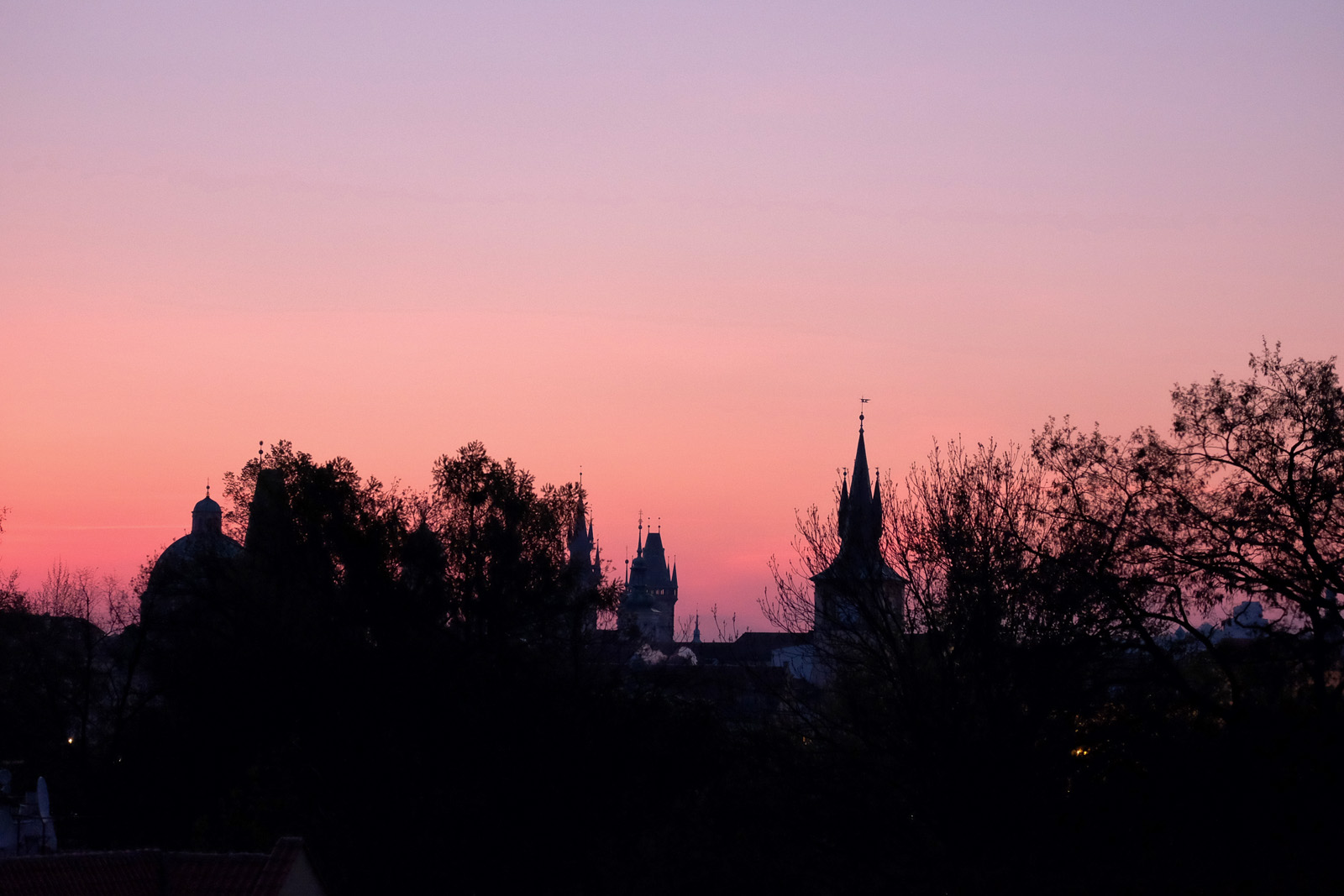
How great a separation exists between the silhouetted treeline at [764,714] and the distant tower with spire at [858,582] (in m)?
0.34

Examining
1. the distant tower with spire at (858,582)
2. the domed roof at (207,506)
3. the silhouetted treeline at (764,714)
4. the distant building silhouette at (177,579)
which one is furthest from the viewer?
the domed roof at (207,506)

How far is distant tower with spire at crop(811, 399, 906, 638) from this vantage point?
29438 mm

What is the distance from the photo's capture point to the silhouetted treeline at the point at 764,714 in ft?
79.2

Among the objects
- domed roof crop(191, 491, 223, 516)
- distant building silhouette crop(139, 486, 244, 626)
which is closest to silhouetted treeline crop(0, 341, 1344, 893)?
distant building silhouette crop(139, 486, 244, 626)

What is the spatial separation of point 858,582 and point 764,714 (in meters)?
6.53

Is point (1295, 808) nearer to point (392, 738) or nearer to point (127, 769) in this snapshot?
point (392, 738)

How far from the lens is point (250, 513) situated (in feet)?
149

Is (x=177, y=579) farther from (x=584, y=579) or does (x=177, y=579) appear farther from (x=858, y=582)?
(x=858, y=582)

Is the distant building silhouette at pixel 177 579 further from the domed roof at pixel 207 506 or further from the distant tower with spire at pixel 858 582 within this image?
→ the domed roof at pixel 207 506

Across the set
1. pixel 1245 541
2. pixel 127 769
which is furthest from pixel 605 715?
pixel 1245 541

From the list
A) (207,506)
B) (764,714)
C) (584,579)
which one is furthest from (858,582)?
(207,506)

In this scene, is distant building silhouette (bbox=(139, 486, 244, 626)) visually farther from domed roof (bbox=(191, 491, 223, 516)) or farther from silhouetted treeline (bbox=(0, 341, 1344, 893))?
domed roof (bbox=(191, 491, 223, 516))

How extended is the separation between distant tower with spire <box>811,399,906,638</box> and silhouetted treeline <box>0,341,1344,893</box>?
34 centimetres

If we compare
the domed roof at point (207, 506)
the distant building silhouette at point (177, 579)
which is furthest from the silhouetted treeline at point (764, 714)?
the domed roof at point (207, 506)
